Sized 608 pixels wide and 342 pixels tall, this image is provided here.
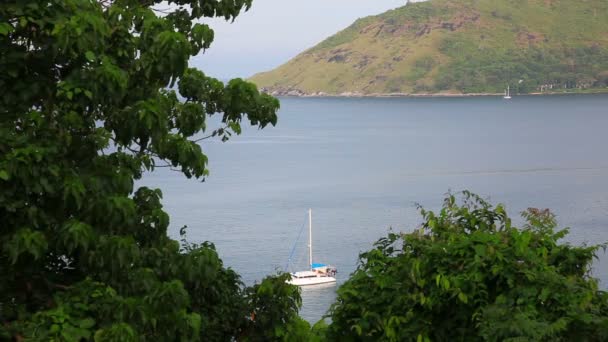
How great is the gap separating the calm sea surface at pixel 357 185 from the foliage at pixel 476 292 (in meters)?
26.2

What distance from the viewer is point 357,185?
88.1 m

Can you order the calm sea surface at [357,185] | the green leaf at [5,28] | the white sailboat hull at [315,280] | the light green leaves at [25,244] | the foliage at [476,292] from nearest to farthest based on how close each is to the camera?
the light green leaves at [25,244] → the green leaf at [5,28] → the foliage at [476,292] → the white sailboat hull at [315,280] → the calm sea surface at [357,185]

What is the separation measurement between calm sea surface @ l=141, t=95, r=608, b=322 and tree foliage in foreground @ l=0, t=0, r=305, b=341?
28455 mm

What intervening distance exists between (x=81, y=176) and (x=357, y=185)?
8035cm

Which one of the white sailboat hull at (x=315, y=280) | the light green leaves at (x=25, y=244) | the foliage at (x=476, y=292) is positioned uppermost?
the light green leaves at (x=25, y=244)

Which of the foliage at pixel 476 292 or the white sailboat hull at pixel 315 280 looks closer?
the foliage at pixel 476 292

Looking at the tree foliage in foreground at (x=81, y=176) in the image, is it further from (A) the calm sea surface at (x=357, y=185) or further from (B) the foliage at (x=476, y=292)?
(A) the calm sea surface at (x=357, y=185)

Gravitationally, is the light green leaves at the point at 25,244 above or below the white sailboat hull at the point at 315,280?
above

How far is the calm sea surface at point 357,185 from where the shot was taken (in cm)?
6028

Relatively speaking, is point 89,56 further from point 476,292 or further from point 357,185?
point 357,185

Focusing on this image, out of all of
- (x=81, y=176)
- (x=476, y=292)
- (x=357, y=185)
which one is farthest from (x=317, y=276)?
(x=81, y=176)

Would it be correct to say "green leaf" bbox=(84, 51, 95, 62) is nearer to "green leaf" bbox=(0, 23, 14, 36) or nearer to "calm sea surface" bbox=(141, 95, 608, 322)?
"green leaf" bbox=(0, 23, 14, 36)

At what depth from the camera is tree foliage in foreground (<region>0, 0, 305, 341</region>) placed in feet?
25.0

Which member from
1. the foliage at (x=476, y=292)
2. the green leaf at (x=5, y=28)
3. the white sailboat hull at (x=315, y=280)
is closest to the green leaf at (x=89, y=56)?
the green leaf at (x=5, y=28)
